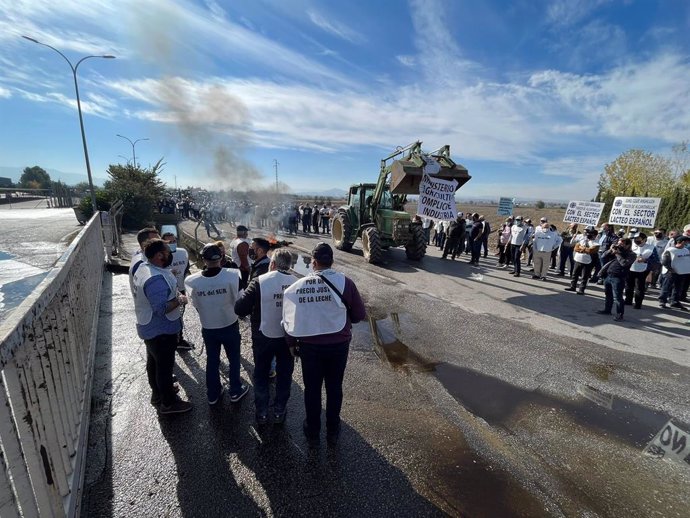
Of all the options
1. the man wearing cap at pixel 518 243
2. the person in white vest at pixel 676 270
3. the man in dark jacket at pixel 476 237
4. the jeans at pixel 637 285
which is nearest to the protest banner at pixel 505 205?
the man in dark jacket at pixel 476 237

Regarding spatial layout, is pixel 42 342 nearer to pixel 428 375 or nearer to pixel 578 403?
pixel 428 375

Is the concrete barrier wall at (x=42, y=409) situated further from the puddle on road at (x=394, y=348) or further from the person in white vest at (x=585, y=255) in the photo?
the person in white vest at (x=585, y=255)

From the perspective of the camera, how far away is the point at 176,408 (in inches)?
128

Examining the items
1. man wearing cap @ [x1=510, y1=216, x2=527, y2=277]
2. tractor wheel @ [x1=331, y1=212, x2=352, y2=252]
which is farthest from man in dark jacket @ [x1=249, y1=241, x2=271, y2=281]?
tractor wheel @ [x1=331, y1=212, x2=352, y2=252]

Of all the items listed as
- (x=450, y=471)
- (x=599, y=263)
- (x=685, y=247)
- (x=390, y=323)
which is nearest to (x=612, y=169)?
(x=599, y=263)

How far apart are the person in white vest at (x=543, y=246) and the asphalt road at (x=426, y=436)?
156 inches

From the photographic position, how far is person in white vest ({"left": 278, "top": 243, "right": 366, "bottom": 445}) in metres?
2.73

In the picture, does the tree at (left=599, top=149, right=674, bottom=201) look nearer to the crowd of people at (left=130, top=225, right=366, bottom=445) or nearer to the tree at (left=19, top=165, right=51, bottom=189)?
the crowd of people at (left=130, top=225, right=366, bottom=445)

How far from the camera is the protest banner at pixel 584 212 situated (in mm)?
11570

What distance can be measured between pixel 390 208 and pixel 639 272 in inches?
267

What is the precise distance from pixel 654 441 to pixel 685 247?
5815mm

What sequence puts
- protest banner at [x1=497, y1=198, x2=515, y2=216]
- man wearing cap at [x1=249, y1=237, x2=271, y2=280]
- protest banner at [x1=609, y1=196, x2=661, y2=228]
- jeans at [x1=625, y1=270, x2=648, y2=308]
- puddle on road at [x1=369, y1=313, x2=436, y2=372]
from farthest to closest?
protest banner at [x1=497, y1=198, x2=515, y2=216]
protest banner at [x1=609, y1=196, x2=661, y2=228]
jeans at [x1=625, y1=270, x2=648, y2=308]
puddle on road at [x1=369, y1=313, x2=436, y2=372]
man wearing cap at [x1=249, y1=237, x2=271, y2=280]

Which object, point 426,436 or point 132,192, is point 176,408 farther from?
point 132,192

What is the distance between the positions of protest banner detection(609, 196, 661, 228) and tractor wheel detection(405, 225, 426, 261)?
6.18 metres
